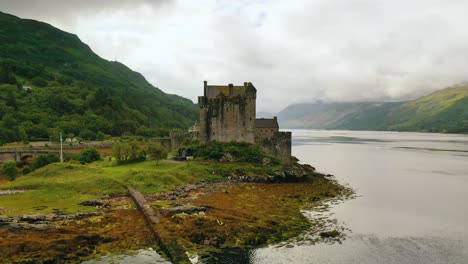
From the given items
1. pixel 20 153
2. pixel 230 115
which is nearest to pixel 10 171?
pixel 20 153

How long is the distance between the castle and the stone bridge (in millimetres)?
33207

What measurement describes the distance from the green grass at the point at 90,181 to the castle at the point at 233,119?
38.8 feet

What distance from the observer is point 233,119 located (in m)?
77.1

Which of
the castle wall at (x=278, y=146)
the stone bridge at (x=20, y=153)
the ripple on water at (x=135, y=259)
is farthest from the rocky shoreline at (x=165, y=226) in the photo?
the stone bridge at (x=20, y=153)

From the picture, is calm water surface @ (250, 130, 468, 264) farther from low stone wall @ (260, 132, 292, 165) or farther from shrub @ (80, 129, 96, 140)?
shrub @ (80, 129, 96, 140)

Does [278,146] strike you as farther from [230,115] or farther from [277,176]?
Result: [277,176]

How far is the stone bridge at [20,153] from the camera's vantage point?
77431 millimetres

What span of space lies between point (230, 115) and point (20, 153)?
146ft

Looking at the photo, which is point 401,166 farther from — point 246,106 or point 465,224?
point 465,224

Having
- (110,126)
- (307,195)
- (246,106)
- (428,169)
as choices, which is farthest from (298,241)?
(110,126)

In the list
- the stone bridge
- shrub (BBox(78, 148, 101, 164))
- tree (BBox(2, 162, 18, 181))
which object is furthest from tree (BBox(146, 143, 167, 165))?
the stone bridge

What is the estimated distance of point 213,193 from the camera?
5206 cm

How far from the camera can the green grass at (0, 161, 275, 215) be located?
1667 inches

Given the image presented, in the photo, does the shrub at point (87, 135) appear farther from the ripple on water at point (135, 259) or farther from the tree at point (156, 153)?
the ripple on water at point (135, 259)
